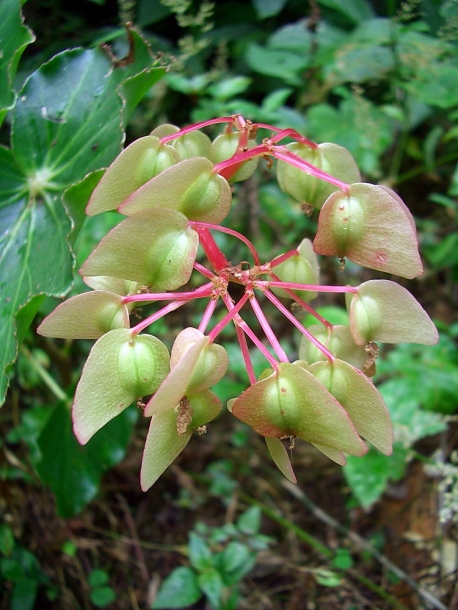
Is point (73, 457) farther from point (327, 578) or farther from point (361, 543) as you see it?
point (361, 543)

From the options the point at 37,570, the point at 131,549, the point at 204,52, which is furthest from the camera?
the point at 204,52

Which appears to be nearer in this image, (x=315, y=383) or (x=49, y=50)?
(x=315, y=383)

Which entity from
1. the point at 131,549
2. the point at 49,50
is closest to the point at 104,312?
the point at 131,549

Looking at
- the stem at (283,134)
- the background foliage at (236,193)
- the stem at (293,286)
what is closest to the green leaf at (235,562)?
the background foliage at (236,193)

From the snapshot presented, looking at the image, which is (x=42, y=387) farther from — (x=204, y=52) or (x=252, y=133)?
(x=204, y=52)

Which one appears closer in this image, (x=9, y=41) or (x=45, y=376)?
(x=9, y=41)

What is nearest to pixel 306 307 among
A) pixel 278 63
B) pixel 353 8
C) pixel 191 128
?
pixel 191 128

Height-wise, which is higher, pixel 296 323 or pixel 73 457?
pixel 296 323
